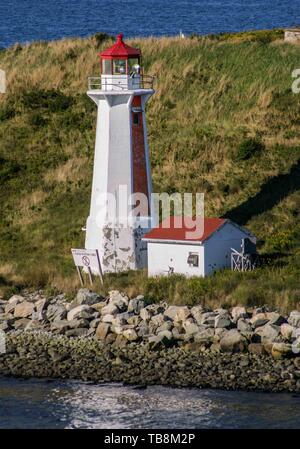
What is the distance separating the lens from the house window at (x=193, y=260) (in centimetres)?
2964

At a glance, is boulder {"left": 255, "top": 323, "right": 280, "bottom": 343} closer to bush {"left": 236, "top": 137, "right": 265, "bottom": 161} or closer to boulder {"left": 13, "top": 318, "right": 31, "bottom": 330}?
boulder {"left": 13, "top": 318, "right": 31, "bottom": 330}

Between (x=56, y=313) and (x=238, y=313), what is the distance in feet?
13.5

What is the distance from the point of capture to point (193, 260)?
2969cm

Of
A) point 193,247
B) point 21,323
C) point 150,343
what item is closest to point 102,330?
point 150,343

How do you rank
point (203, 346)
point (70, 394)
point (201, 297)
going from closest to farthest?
point (70, 394) < point (203, 346) < point (201, 297)

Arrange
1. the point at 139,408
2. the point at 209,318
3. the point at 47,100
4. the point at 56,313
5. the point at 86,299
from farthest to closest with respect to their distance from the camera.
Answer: the point at 47,100, the point at 86,299, the point at 56,313, the point at 209,318, the point at 139,408

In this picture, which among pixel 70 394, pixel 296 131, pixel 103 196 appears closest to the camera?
pixel 70 394

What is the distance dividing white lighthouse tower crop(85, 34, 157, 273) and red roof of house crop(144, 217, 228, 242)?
0.57 metres

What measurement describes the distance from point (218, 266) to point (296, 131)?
33.5ft

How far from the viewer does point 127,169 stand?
99.6 feet

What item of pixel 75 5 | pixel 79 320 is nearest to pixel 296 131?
pixel 79 320

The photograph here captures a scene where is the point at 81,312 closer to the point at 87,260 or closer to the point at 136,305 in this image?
the point at 136,305
